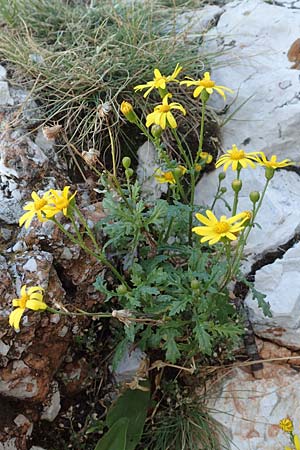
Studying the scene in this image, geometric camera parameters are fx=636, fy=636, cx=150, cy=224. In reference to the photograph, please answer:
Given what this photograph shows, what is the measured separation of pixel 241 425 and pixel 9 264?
0.76 meters

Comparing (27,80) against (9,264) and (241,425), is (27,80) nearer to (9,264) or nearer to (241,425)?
(9,264)

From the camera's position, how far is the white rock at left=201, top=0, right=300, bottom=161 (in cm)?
205

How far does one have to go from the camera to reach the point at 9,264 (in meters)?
1.62

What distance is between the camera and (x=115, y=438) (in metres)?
1.58

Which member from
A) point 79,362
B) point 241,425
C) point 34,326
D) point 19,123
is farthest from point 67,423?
point 19,123

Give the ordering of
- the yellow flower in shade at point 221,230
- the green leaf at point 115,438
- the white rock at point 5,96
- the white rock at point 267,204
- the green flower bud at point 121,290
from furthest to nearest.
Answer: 1. the white rock at point 5,96
2. the white rock at point 267,204
3. the green leaf at point 115,438
4. the green flower bud at point 121,290
5. the yellow flower in shade at point 221,230

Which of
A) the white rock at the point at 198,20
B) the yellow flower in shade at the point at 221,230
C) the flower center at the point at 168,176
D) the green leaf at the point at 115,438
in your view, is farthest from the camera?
the white rock at the point at 198,20

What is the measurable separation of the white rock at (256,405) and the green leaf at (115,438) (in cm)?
31

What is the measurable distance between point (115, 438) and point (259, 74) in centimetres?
130

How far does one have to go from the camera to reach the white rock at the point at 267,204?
1.90 meters

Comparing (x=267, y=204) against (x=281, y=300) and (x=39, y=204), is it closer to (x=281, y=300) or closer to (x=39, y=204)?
(x=281, y=300)

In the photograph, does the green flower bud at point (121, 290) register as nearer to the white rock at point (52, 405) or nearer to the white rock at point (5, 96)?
the white rock at point (52, 405)

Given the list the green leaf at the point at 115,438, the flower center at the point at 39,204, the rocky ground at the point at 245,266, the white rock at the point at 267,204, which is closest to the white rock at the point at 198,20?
the rocky ground at the point at 245,266

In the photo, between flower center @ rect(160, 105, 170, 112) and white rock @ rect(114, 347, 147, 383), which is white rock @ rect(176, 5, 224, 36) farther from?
white rock @ rect(114, 347, 147, 383)
